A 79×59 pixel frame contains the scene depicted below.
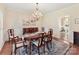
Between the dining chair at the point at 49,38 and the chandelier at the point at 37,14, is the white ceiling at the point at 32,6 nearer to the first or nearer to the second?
the chandelier at the point at 37,14

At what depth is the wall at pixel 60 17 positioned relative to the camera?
86.5 inches

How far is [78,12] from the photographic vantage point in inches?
87.0

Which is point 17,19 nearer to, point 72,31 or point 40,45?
point 40,45

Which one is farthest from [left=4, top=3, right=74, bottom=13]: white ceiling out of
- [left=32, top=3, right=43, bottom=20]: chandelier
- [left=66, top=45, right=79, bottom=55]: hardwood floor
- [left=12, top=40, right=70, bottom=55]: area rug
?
[left=66, top=45, right=79, bottom=55]: hardwood floor

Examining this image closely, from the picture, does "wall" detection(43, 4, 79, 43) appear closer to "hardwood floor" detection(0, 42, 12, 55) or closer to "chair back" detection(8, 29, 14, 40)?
"chair back" detection(8, 29, 14, 40)

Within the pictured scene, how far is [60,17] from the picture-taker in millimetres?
2232

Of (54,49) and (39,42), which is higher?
(39,42)

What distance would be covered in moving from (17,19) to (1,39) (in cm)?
44

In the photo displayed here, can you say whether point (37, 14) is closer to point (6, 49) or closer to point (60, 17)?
point (60, 17)

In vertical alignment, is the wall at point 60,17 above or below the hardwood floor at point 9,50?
above

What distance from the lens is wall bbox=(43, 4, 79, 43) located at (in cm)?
Result: 220

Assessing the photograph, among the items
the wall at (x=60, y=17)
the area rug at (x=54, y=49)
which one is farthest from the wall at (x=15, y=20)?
the area rug at (x=54, y=49)

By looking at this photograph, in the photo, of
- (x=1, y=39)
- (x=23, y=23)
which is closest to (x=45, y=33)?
(x=23, y=23)

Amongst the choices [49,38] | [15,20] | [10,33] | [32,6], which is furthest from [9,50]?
[32,6]
